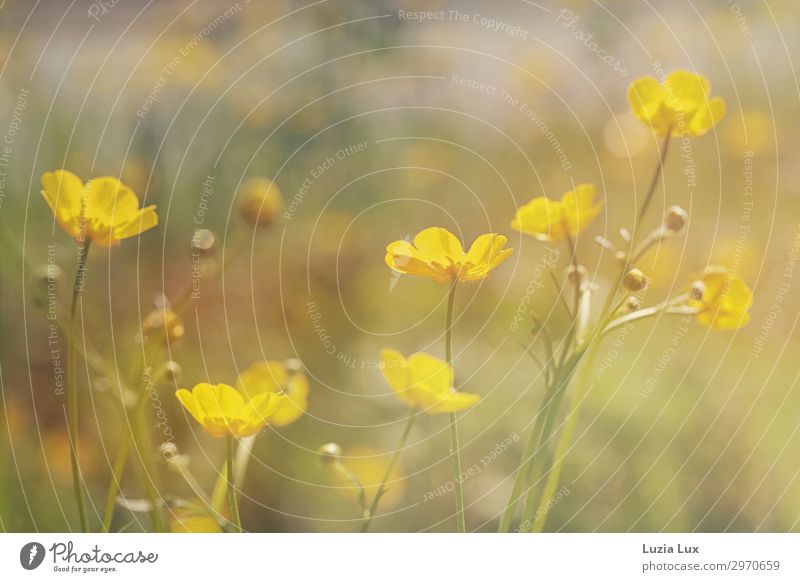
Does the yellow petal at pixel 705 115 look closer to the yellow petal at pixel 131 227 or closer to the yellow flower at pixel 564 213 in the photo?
the yellow flower at pixel 564 213

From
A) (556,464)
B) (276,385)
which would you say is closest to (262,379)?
(276,385)

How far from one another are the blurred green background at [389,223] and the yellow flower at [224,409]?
0.17m

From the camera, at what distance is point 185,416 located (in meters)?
0.56

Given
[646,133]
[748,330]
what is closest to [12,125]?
[646,133]

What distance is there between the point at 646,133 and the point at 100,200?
47cm

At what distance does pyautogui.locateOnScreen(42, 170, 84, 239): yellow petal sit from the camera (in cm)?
43

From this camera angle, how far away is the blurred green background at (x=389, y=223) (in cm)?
58

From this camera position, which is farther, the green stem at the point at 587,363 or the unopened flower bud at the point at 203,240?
the unopened flower bud at the point at 203,240

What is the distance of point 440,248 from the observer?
41 cm

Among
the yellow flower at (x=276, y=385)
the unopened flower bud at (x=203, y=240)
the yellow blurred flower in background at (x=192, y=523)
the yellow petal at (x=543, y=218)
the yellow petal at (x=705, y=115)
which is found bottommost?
the yellow blurred flower in background at (x=192, y=523)
